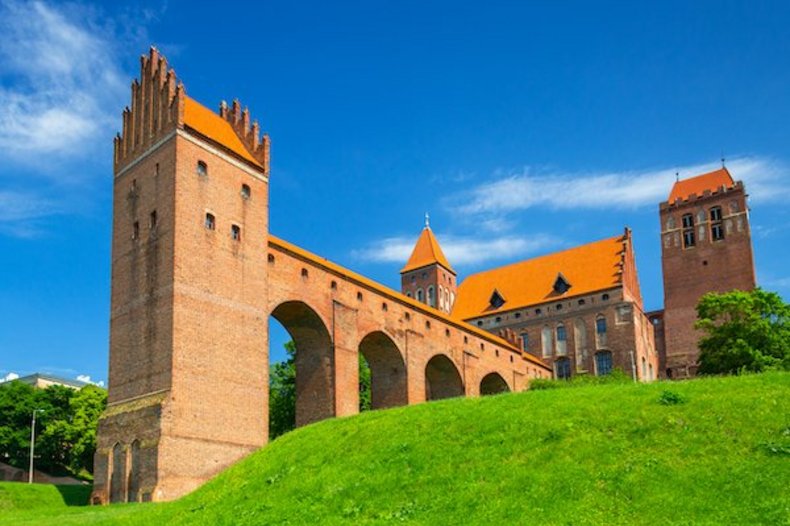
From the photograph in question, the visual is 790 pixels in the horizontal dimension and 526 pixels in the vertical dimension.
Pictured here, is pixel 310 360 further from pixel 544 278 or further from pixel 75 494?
pixel 544 278

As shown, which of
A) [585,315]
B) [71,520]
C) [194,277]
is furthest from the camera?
[585,315]

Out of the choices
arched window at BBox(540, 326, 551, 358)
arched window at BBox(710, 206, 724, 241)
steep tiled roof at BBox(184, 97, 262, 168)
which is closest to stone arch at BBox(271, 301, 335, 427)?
steep tiled roof at BBox(184, 97, 262, 168)

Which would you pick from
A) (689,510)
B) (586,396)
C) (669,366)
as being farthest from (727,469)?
(669,366)

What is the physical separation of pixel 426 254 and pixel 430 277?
2.91m

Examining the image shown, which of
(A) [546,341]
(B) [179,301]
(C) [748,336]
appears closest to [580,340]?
(A) [546,341]

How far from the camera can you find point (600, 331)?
2606 inches

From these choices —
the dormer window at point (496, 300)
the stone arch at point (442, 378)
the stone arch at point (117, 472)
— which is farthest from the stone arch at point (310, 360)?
the dormer window at point (496, 300)

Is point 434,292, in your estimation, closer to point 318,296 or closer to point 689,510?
point 318,296

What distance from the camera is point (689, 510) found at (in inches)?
560

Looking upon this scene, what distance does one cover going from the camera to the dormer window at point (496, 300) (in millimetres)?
72875

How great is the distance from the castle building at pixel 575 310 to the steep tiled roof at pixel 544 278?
87mm

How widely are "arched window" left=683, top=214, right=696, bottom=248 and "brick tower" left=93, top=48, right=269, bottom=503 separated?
46.7m

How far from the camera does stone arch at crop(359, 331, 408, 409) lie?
155 ft

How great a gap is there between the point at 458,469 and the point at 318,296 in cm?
2360
